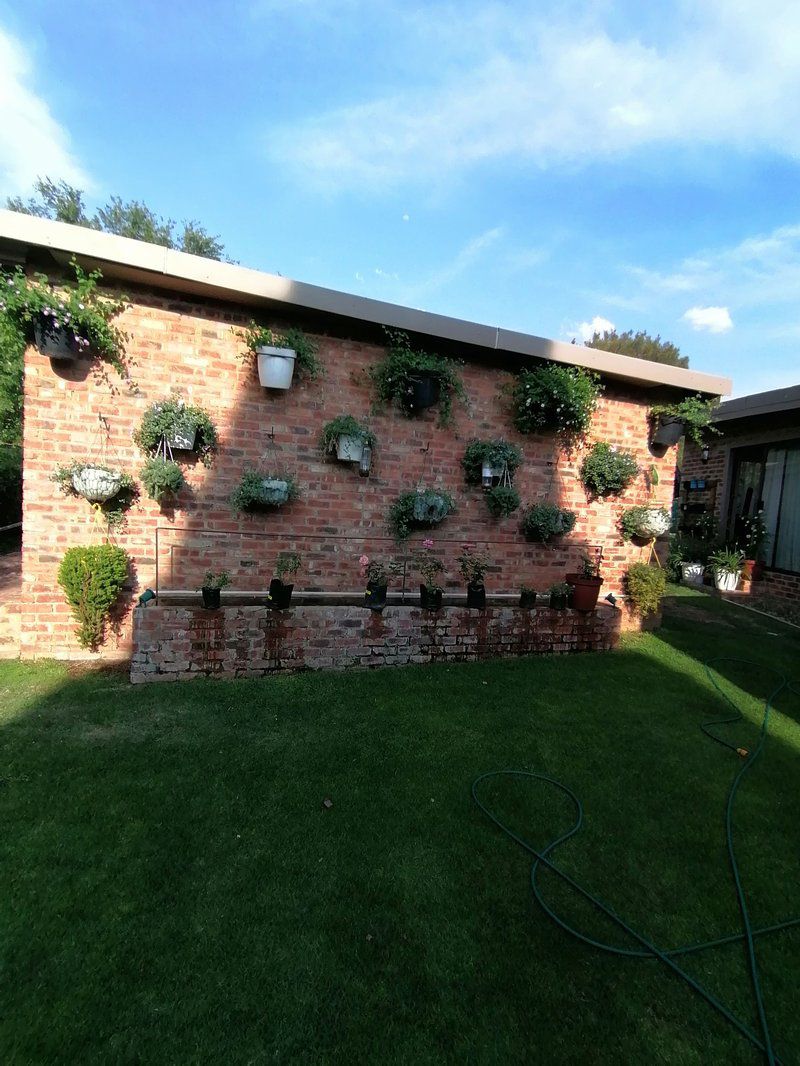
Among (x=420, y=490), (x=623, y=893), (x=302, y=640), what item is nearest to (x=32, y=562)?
(x=302, y=640)

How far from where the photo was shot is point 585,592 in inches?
188

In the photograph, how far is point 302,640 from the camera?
153 inches

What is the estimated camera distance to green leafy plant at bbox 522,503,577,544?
16.4 ft

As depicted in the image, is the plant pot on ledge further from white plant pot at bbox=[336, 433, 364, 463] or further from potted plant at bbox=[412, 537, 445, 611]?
white plant pot at bbox=[336, 433, 364, 463]

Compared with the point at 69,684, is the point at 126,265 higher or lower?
higher

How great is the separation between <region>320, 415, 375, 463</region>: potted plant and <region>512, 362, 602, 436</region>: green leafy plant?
1.65 meters

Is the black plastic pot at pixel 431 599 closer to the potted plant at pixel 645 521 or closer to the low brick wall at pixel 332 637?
the low brick wall at pixel 332 637

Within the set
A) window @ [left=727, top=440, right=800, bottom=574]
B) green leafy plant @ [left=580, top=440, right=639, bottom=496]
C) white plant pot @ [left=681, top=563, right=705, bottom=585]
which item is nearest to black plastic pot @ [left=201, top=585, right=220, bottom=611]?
green leafy plant @ [left=580, top=440, right=639, bottom=496]

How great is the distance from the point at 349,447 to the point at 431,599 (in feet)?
5.06

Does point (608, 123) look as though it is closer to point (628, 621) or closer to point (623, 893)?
point (628, 621)

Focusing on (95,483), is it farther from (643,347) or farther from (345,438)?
(643,347)

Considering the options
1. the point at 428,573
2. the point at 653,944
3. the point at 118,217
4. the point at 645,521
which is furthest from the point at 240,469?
the point at 118,217

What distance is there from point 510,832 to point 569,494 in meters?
3.83

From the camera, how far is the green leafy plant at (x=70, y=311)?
3.29 m
